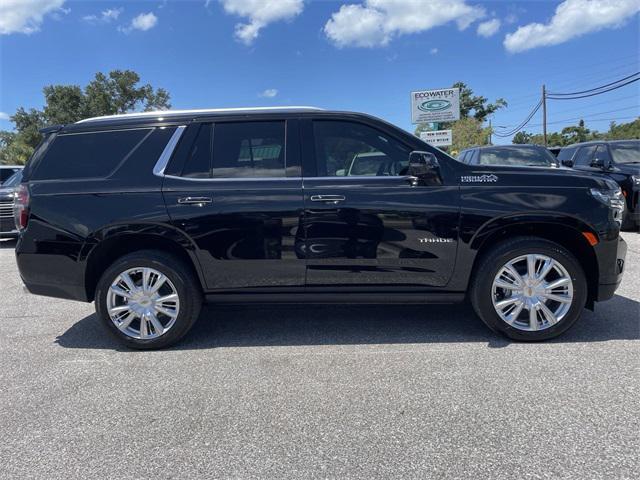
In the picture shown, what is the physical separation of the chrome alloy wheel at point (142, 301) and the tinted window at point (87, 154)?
0.88 metres

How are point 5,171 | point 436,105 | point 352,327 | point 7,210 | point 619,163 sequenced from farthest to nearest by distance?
point 436,105, point 5,171, point 7,210, point 619,163, point 352,327

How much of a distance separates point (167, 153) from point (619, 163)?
30.3 ft

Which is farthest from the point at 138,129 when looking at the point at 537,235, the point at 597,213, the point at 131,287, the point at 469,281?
the point at 597,213

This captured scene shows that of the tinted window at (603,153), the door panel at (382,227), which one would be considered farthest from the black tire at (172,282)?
the tinted window at (603,153)

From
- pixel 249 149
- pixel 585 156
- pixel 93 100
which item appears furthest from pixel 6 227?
pixel 93 100

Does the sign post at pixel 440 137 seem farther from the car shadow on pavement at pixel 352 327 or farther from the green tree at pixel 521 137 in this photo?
the green tree at pixel 521 137

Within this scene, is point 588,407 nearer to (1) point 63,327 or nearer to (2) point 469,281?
(2) point 469,281

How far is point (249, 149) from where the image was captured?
147 inches

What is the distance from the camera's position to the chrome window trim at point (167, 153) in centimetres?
368

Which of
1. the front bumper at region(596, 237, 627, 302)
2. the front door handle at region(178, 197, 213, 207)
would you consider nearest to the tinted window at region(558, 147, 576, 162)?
the front bumper at region(596, 237, 627, 302)

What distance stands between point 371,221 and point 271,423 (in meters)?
1.69

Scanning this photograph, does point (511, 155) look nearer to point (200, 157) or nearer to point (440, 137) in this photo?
point (200, 157)

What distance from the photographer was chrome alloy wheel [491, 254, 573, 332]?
11.9ft

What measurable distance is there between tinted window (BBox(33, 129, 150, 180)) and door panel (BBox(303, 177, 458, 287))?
155 cm
